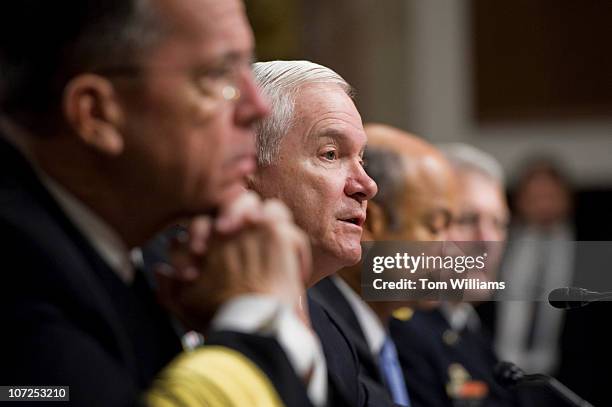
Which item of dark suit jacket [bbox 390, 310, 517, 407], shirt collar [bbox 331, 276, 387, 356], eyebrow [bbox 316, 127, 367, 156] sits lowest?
dark suit jacket [bbox 390, 310, 517, 407]

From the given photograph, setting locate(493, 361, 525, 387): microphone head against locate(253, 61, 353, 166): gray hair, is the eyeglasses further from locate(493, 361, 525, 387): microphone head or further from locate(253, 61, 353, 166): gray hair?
locate(493, 361, 525, 387): microphone head

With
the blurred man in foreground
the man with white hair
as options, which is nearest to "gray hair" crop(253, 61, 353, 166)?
the man with white hair

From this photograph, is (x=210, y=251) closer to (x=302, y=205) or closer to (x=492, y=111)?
(x=302, y=205)

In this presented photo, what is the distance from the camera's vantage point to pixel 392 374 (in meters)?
3.08

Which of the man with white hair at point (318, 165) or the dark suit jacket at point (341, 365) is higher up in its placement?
the man with white hair at point (318, 165)

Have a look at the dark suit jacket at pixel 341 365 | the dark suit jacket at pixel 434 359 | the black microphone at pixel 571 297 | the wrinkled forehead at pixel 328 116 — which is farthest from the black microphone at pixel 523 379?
the dark suit jacket at pixel 434 359

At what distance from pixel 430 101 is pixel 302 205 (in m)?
6.15

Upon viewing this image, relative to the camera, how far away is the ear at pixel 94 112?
50.3 inches

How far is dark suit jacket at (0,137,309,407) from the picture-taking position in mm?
1182

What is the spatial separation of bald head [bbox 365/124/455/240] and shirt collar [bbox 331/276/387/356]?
0.21 metres

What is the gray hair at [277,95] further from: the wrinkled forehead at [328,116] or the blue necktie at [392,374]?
the blue necktie at [392,374]

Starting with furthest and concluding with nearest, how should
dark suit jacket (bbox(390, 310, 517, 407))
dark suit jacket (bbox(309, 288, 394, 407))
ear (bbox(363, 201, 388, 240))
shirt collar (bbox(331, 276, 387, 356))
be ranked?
1. dark suit jacket (bbox(390, 310, 517, 407))
2. shirt collar (bbox(331, 276, 387, 356))
3. ear (bbox(363, 201, 388, 240))
4. dark suit jacket (bbox(309, 288, 394, 407))

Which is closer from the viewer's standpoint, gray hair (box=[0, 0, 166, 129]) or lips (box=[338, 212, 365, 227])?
gray hair (box=[0, 0, 166, 129])

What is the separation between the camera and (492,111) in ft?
27.0
